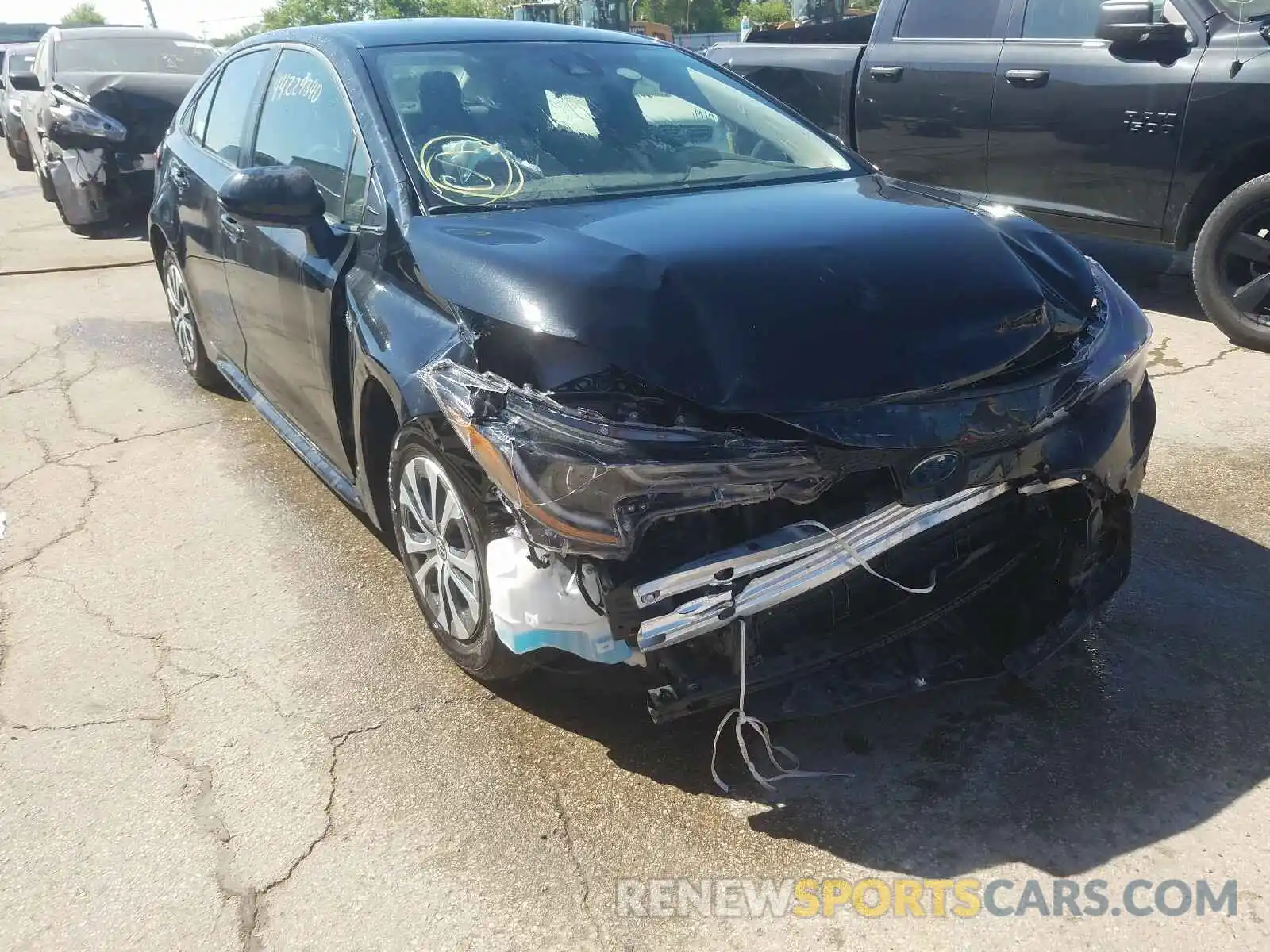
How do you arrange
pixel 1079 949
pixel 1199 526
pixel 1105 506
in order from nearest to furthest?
1. pixel 1079 949
2. pixel 1105 506
3. pixel 1199 526

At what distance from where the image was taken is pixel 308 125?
354cm

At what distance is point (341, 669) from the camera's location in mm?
3123

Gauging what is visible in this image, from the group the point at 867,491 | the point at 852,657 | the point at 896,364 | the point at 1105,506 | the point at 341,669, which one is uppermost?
the point at 896,364

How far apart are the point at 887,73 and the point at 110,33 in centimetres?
810

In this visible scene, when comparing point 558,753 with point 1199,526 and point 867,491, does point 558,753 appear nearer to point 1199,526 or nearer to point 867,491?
point 867,491

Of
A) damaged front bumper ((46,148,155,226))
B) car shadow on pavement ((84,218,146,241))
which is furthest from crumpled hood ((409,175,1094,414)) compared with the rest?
car shadow on pavement ((84,218,146,241))

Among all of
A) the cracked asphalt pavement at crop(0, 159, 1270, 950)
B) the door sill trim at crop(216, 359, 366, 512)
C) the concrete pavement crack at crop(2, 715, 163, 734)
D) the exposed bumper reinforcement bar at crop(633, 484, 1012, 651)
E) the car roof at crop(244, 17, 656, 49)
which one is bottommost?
the concrete pavement crack at crop(2, 715, 163, 734)

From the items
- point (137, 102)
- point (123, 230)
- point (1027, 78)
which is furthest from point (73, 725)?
point (123, 230)

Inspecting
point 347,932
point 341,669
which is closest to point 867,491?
point 347,932

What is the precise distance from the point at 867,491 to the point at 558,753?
3.37ft

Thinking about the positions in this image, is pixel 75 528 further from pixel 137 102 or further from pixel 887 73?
pixel 137 102

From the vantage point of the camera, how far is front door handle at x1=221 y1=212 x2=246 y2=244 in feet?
12.8

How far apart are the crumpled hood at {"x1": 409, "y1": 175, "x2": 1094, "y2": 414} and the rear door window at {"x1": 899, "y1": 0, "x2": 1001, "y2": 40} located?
403cm

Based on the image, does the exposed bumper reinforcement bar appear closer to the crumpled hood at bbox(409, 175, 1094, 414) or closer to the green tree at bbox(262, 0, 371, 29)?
the crumpled hood at bbox(409, 175, 1094, 414)
